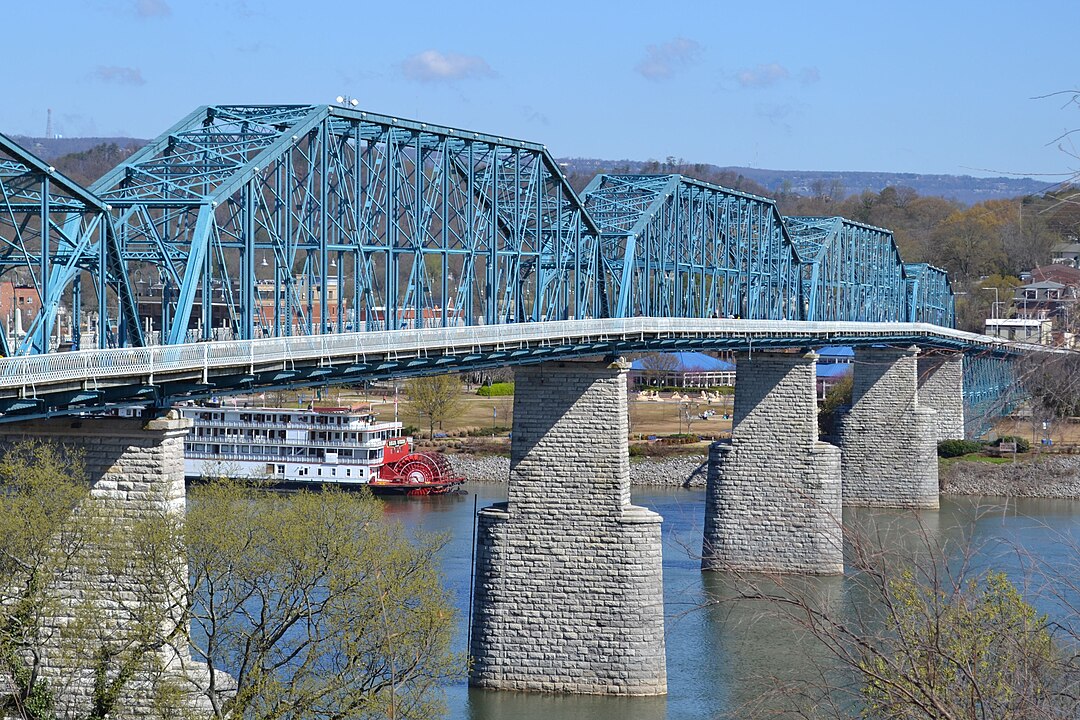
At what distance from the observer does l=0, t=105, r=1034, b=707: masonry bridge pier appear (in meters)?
25.3

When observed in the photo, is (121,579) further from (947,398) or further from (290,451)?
(947,398)

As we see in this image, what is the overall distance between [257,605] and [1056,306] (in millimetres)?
29709

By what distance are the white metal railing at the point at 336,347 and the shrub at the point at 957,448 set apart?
27352 millimetres

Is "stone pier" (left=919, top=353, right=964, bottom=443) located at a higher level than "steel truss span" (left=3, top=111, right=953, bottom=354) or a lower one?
lower

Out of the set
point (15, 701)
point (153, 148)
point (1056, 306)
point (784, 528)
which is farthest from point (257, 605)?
point (1056, 306)

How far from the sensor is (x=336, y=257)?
40250 millimetres

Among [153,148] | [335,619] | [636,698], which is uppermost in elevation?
[153,148]

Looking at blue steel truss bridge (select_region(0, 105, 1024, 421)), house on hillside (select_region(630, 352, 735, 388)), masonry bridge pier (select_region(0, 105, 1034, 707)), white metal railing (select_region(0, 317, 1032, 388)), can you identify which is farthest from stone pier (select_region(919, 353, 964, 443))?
white metal railing (select_region(0, 317, 1032, 388))

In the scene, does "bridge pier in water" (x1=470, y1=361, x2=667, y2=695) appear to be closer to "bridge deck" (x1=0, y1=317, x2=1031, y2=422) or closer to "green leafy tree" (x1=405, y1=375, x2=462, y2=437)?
"bridge deck" (x1=0, y1=317, x2=1031, y2=422)

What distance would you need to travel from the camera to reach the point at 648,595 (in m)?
36.0

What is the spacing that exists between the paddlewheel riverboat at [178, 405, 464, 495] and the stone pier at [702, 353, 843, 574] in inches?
804

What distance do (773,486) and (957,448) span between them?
29.3 metres

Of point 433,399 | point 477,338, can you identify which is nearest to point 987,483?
point 433,399

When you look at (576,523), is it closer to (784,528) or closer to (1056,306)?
(784,528)
